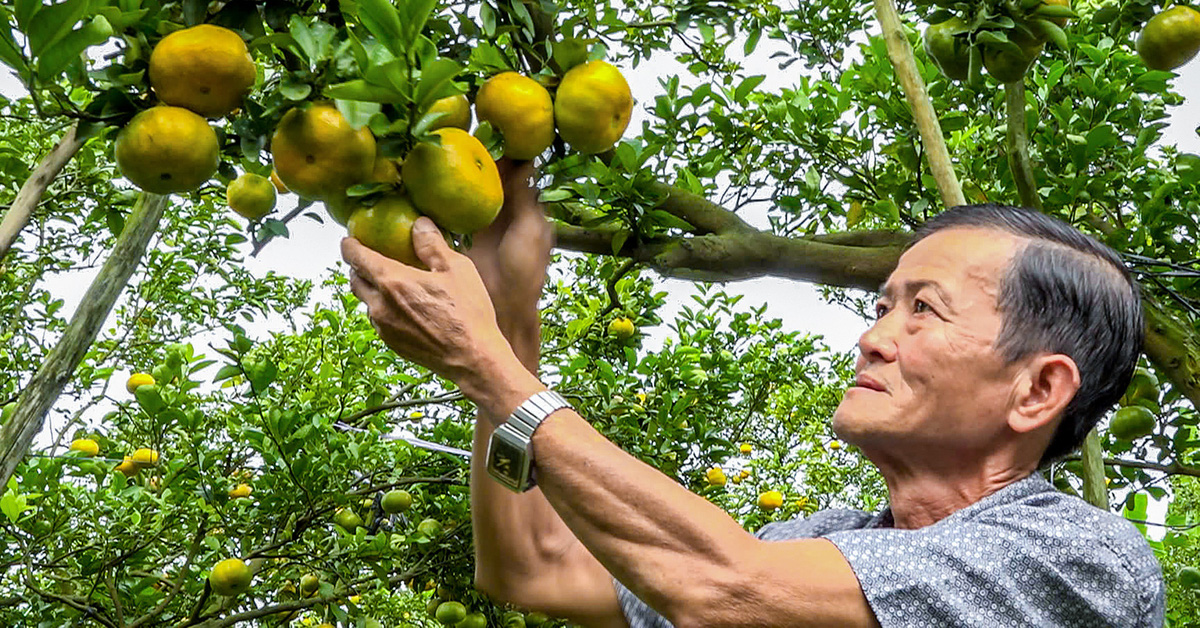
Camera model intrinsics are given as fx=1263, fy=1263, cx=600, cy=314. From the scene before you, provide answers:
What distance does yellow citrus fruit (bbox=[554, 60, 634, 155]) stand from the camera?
1472 millimetres

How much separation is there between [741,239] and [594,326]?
1541 mm

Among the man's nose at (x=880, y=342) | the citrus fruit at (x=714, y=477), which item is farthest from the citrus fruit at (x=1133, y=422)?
the man's nose at (x=880, y=342)

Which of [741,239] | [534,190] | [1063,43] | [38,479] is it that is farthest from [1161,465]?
[38,479]

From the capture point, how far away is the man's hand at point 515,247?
1.63m

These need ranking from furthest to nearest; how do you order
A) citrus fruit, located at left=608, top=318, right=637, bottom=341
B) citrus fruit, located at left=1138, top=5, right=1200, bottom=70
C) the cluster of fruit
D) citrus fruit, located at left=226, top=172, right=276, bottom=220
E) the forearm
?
citrus fruit, located at left=608, top=318, right=637, bottom=341 → citrus fruit, located at left=1138, top=5, right=1200, bottom=70 → the cluster of fruit → the forearm → citrus fruit, located at left=226, top=172, right=276, bottom=220

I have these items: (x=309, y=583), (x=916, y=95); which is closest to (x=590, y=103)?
(x=916, y=95)

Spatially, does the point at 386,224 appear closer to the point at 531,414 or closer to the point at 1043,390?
the point at 531,414

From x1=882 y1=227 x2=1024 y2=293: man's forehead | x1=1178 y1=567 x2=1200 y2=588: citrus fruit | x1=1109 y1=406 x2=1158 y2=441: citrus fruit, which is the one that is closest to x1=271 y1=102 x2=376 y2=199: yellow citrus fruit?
x1=882 y1=227 x2=1024 y2=293: man's forehead

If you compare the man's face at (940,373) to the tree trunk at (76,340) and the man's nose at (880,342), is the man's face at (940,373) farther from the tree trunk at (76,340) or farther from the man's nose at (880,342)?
the tree trunk at (76,340)

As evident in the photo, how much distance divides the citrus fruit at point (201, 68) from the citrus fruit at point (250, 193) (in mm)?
224

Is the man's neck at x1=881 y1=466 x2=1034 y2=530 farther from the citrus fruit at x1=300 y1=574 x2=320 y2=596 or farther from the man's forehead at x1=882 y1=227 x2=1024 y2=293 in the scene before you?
the citrus fruit at x1=300 y1=574 x2=320 y2=596

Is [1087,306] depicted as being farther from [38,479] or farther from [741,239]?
[38,479]

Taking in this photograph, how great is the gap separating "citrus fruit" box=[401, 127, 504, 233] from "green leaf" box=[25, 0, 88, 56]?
1.16 ft

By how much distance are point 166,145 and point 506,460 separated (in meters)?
0.51
